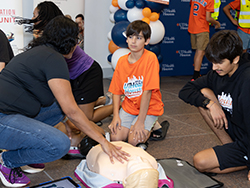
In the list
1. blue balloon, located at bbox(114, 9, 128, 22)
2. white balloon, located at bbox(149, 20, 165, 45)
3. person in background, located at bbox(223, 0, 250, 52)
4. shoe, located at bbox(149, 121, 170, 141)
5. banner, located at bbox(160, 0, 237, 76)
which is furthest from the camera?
banner, located at bbox(160, 0, 237, 76)

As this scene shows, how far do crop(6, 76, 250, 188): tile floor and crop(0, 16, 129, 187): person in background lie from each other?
9.7 inches

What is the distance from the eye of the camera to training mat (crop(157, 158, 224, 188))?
1750 mm

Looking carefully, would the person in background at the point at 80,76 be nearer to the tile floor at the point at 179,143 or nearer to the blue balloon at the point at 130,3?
the tile floor at the point at 179,143

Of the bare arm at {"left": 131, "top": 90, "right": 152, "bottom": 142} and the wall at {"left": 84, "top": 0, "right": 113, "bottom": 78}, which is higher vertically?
the wall at {"left": 84, "top": 0, "right": 113, "bottom": 78}

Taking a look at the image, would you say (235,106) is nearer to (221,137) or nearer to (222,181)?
(221,137)

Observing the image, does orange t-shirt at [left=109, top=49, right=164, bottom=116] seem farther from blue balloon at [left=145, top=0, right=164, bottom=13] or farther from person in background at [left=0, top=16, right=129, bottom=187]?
blue balloon at [left=145, top=0, right=164, bottom=13]

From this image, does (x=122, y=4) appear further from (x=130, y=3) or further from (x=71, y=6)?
(x=71, y=6)

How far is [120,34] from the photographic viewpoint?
4.01m

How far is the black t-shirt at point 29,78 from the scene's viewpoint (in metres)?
1.56

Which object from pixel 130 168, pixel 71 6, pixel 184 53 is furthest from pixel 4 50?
pixel 184 53

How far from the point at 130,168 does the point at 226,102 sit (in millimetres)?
829

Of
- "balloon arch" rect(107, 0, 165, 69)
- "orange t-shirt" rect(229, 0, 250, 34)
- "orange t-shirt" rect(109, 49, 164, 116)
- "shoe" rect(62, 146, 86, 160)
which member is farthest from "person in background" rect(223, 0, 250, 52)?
"shoe" rect(62, 146, 86, 160)

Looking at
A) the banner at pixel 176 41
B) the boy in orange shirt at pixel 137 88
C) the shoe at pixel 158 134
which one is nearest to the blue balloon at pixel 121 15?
the banner at pixel 176 41

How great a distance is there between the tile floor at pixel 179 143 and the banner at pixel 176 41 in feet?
4.57
